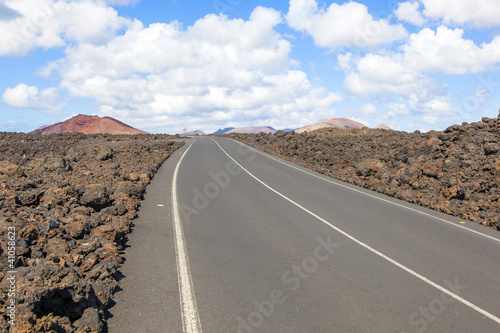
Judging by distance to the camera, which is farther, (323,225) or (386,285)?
(323,225)

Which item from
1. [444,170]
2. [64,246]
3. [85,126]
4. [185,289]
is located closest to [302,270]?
[185,289]

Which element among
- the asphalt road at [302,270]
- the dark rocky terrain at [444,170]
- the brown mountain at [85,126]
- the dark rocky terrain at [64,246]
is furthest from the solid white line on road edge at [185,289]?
the brown mountain at [85,126]

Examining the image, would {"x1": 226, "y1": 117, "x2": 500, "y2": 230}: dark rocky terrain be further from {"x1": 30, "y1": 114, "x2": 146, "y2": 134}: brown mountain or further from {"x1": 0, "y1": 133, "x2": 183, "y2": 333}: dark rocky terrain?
{"x1": 30, "y1": 114, "x2": 146, "y2": 134}: brown mountain

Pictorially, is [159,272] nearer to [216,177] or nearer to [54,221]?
[54,221]

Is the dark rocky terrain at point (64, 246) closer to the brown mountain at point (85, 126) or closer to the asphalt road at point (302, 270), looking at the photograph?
the asphalt road at point (302, 270)

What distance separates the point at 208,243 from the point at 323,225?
3.56m

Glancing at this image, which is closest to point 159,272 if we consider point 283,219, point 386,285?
point 386,285

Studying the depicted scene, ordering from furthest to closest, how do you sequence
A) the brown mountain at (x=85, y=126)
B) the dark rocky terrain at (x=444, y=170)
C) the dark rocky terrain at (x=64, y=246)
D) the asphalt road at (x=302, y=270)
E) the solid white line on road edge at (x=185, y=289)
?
1. the brown mountain at (x=85, y=126)
2. the dark rocky terrain at (x=444, y=170)
3. the asphalt road at (x=302, y=270)
4. the solid white line on road edge at (x=185, y=289)
5. the dark rocky terrain at (x=64, y=246)

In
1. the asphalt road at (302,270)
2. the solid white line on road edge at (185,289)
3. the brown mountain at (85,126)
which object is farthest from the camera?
the brown mountain at (85,126)

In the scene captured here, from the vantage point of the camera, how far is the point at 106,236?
6.98 m

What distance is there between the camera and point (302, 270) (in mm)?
6395

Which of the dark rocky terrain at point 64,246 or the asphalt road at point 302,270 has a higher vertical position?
the dark rocky terrain at point 64,246

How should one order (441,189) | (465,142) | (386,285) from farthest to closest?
1. (465,142)
2. (441,189)
3. (386,285)

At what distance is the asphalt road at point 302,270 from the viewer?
475cm
